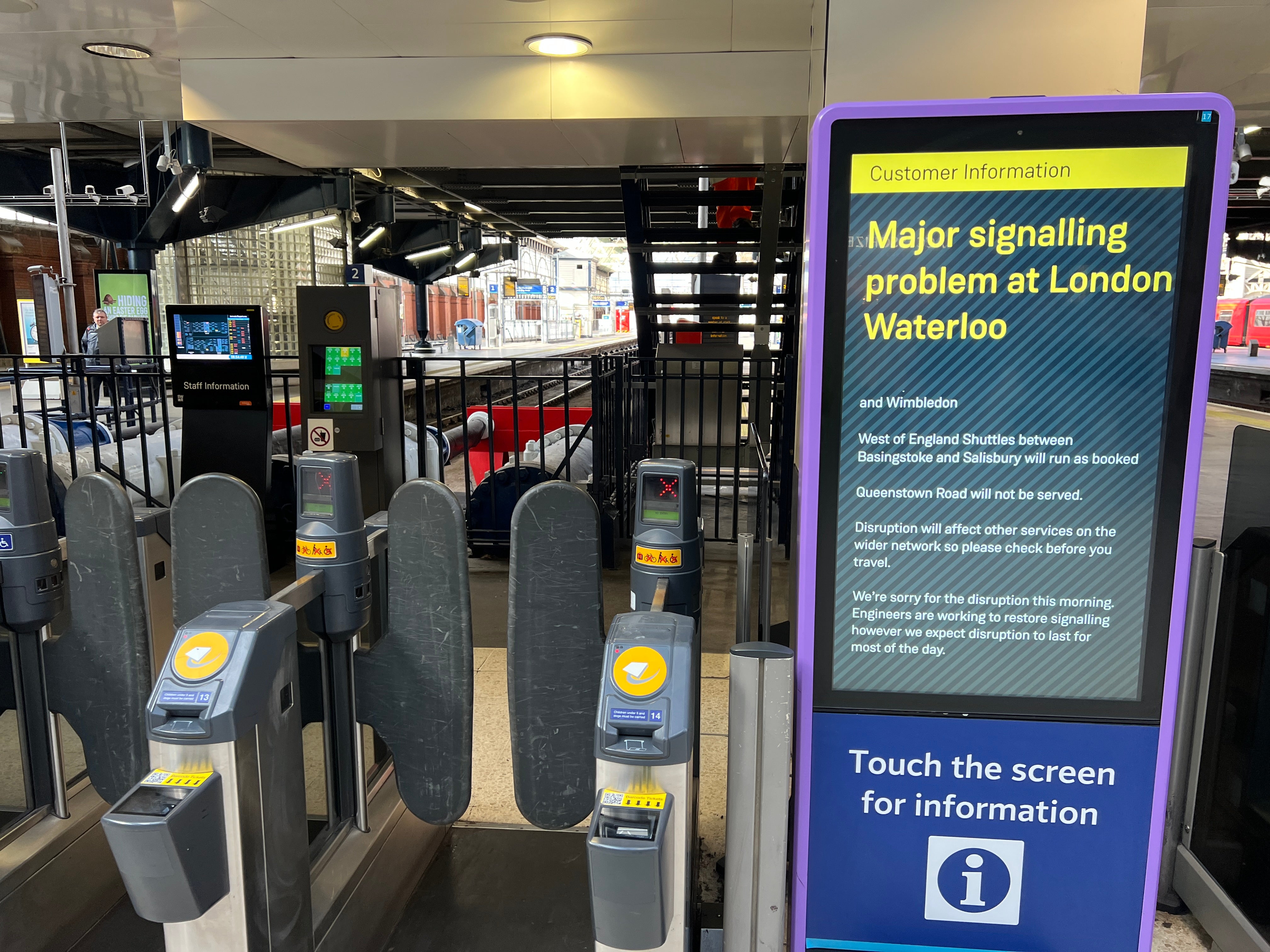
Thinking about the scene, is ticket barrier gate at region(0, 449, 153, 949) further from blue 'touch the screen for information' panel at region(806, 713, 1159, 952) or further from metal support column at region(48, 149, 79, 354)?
metal support column at region(48, 149, 79, 354)

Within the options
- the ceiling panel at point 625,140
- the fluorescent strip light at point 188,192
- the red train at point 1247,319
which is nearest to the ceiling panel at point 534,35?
the ceiling panel at point 625,140

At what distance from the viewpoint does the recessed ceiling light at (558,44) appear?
4.96 metres

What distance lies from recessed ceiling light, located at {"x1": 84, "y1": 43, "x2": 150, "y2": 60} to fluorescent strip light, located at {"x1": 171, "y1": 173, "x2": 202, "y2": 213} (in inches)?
192

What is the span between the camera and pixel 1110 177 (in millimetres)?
1521

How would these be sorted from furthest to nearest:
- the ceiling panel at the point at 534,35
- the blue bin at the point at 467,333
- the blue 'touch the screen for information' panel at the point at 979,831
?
the blue bin at the point at 467,333 < the ceiling panel at the point at 534,35 < the blue 'touch the screen for information' panel at the point at 979,831

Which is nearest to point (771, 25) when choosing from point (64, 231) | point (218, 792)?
point (218, 792)

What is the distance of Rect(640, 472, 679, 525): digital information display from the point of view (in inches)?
89.6

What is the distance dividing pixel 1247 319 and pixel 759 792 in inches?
1674

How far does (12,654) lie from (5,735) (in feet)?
5.05

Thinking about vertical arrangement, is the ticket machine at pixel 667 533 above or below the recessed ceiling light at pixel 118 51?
below

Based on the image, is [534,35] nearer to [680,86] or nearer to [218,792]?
[680,86]

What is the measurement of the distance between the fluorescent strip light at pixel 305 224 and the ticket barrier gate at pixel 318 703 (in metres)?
15.5

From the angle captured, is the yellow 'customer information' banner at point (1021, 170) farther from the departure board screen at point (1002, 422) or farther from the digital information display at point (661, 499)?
the digital information display at point (661, 499)

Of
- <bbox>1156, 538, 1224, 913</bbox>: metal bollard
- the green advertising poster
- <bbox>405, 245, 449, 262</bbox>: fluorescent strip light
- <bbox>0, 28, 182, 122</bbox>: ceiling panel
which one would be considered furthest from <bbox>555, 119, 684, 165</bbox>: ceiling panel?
<bbox>405, 245, 449, 262</bbox>: fluorescent strip light
